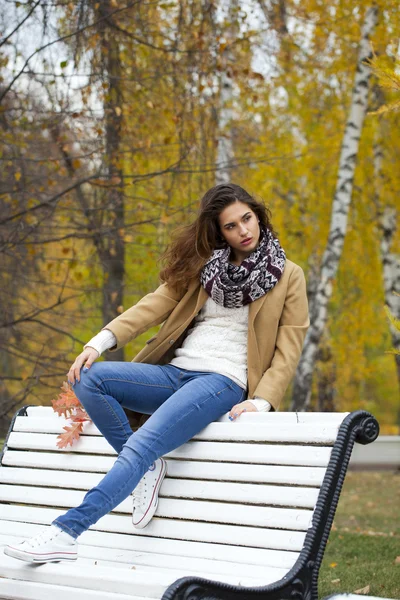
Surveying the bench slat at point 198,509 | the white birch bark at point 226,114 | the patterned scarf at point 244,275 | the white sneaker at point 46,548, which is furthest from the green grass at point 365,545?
the white birch bark at point 226,114

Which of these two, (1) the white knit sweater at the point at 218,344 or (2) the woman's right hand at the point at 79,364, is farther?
(1) the white knit sweater at the point at 218,344

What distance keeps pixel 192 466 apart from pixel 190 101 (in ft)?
18.5

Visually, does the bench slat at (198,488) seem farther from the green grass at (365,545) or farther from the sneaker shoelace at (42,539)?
the green grass at (365,545)

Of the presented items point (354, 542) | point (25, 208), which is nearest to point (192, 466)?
point (354, 542)

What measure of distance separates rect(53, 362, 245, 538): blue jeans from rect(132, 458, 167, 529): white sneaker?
0.19 metres

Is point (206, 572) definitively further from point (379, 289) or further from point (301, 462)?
point (379, 289)

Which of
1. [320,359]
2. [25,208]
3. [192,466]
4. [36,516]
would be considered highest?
[25,208]

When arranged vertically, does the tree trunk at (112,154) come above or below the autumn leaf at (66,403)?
above

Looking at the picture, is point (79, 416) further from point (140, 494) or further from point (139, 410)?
point (140, 494)

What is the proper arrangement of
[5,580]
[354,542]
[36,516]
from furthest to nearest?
[354,542], [36,516], [5,580]

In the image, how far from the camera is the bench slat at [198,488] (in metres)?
3.15

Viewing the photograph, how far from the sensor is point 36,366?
264 inches

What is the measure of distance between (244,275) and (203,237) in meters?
0.36

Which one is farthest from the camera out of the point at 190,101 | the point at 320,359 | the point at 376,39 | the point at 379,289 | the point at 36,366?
the point at 320,359
